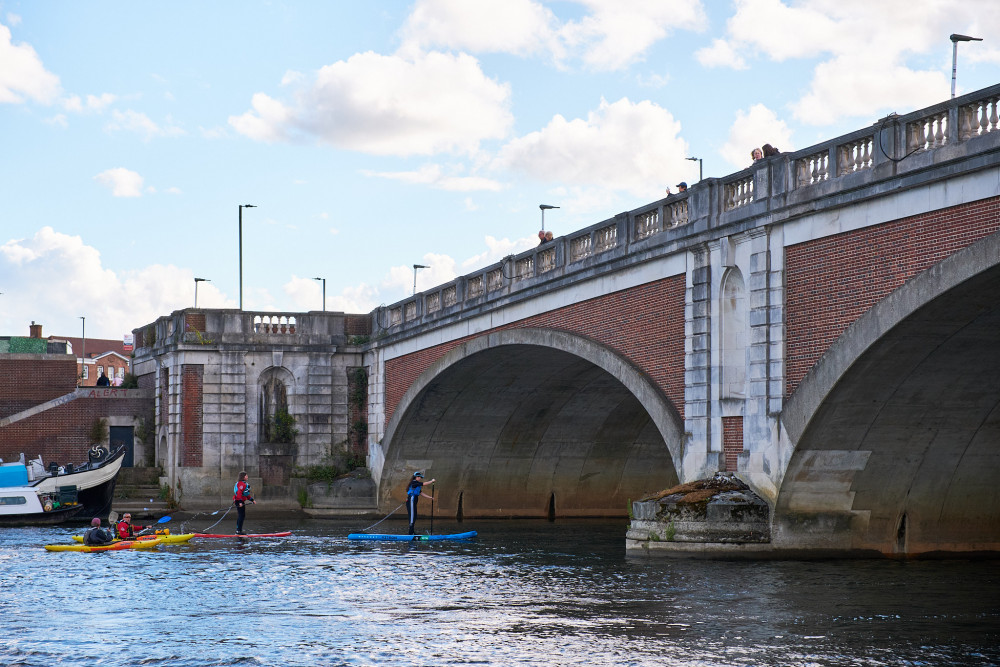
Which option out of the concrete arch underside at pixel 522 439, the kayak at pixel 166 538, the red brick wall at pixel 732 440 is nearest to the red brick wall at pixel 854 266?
the red brick wall at pixel 732 440

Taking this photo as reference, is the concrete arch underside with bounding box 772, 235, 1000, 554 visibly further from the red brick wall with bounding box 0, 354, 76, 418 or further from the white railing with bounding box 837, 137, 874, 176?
the red brick wall with bounding box 0, 354, 76, 418

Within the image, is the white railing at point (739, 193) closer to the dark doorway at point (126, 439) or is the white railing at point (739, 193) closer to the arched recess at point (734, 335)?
the arched recess at point (734, 335)

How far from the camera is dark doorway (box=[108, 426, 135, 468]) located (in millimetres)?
45000

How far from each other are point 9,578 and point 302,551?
265 inches

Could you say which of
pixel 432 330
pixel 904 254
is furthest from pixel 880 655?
pixel 432 330

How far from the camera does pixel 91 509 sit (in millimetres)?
36156

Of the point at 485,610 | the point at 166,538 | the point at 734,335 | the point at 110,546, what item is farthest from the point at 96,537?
the point at 734,335

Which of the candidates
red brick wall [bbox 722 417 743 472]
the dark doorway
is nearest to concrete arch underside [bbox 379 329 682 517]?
red brick wall [bbox 722 417 743 472]

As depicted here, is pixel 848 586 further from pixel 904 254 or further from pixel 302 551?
pixel 302 551

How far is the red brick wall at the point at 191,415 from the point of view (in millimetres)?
40406

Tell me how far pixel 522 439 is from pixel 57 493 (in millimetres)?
13760

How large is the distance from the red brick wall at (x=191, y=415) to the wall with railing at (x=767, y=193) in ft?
39.2

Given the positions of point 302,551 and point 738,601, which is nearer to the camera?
point 738,601

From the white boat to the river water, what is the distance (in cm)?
1020
